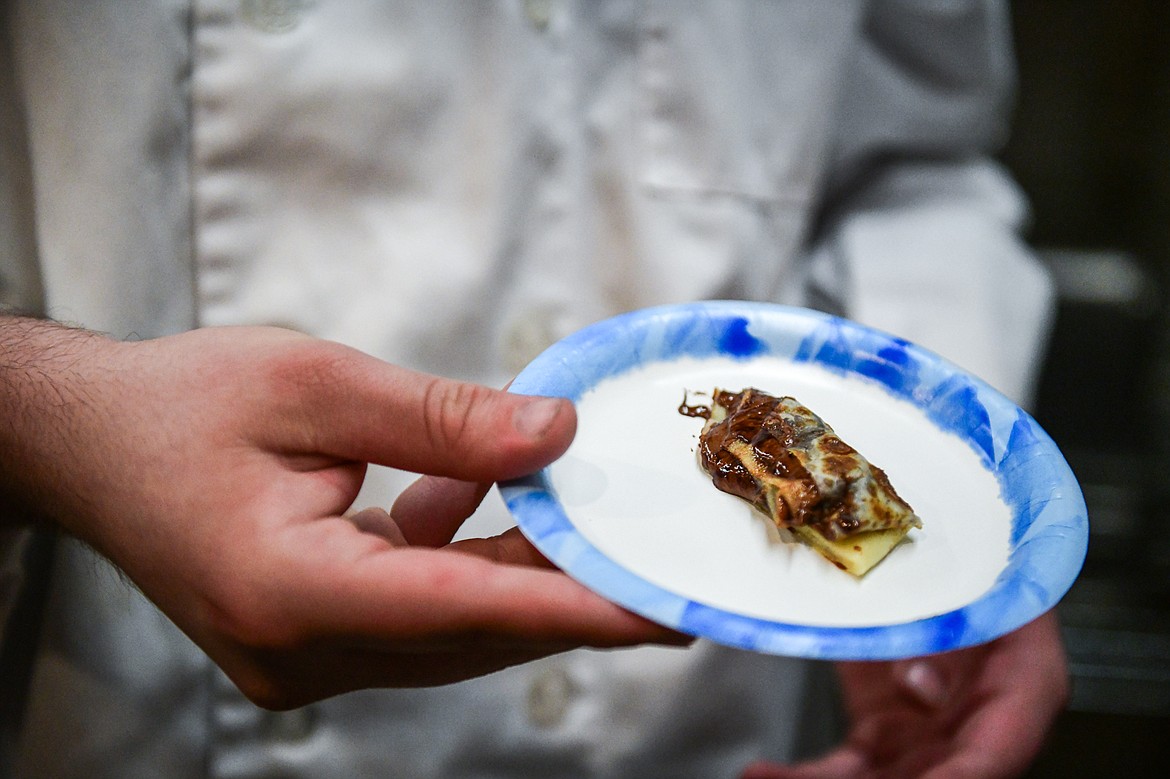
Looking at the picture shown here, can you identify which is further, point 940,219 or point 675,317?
point 940,219

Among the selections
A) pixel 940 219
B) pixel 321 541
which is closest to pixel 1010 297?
pixel 940 219

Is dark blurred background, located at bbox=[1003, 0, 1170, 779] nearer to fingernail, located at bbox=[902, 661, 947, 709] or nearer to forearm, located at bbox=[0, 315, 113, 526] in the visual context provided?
fingernail, located at bbox=[902, 661, 947, 709]

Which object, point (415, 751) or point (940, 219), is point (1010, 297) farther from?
point (415, 751)

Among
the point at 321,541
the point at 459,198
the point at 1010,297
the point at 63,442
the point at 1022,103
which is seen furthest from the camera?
the point at 1022,103

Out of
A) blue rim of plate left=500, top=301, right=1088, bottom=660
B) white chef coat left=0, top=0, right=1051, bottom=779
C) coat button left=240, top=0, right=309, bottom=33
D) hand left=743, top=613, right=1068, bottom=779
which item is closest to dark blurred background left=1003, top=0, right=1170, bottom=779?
white chef coat left=0, top=0, right=1051, bottom=779

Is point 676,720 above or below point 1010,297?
below

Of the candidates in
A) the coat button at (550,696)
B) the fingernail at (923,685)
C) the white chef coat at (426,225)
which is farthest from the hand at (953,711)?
the coat button at (550,696)

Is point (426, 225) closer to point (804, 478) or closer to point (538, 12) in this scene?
point (538, 12)
